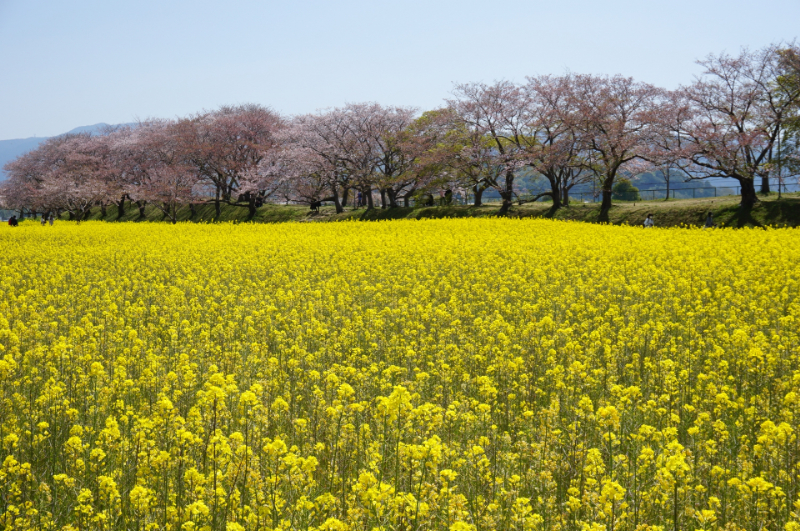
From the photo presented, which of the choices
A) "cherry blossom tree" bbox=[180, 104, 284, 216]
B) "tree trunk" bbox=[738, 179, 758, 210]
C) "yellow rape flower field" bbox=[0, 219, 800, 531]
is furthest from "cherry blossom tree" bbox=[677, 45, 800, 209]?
"cherry blossom tree" bbox=[180, 104, 284, 216]

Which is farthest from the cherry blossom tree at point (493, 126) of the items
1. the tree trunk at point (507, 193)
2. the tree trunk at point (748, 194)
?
the tree trunk at point (748, 194)

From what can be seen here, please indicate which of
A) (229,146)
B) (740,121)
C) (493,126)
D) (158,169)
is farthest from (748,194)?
(158,169)

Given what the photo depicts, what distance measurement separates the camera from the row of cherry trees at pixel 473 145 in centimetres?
3503

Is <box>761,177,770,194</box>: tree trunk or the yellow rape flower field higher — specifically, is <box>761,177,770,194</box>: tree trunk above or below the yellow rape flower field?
above

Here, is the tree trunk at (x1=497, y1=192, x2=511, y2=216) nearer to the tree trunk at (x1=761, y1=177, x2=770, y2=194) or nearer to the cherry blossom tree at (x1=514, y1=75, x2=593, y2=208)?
the cherry blossom tree at (x1=514, y1=75, x2=593, y2=208)

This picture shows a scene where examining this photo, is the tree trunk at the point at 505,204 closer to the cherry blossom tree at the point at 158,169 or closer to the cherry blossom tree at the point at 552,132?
the cherry blossom tree at the point at 552,132

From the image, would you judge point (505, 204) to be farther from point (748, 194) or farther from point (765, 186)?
point (765, 186)

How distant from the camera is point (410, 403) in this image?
4.40 metres

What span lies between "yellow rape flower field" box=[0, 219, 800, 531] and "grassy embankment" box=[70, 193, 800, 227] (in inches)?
790

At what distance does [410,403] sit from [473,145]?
42104 millimetres

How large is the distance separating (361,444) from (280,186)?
2266 inches

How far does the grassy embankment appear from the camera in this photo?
3153cm

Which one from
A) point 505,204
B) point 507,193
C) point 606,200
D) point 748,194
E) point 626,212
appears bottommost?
point 626,212

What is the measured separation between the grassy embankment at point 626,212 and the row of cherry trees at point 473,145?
1.23 metres
